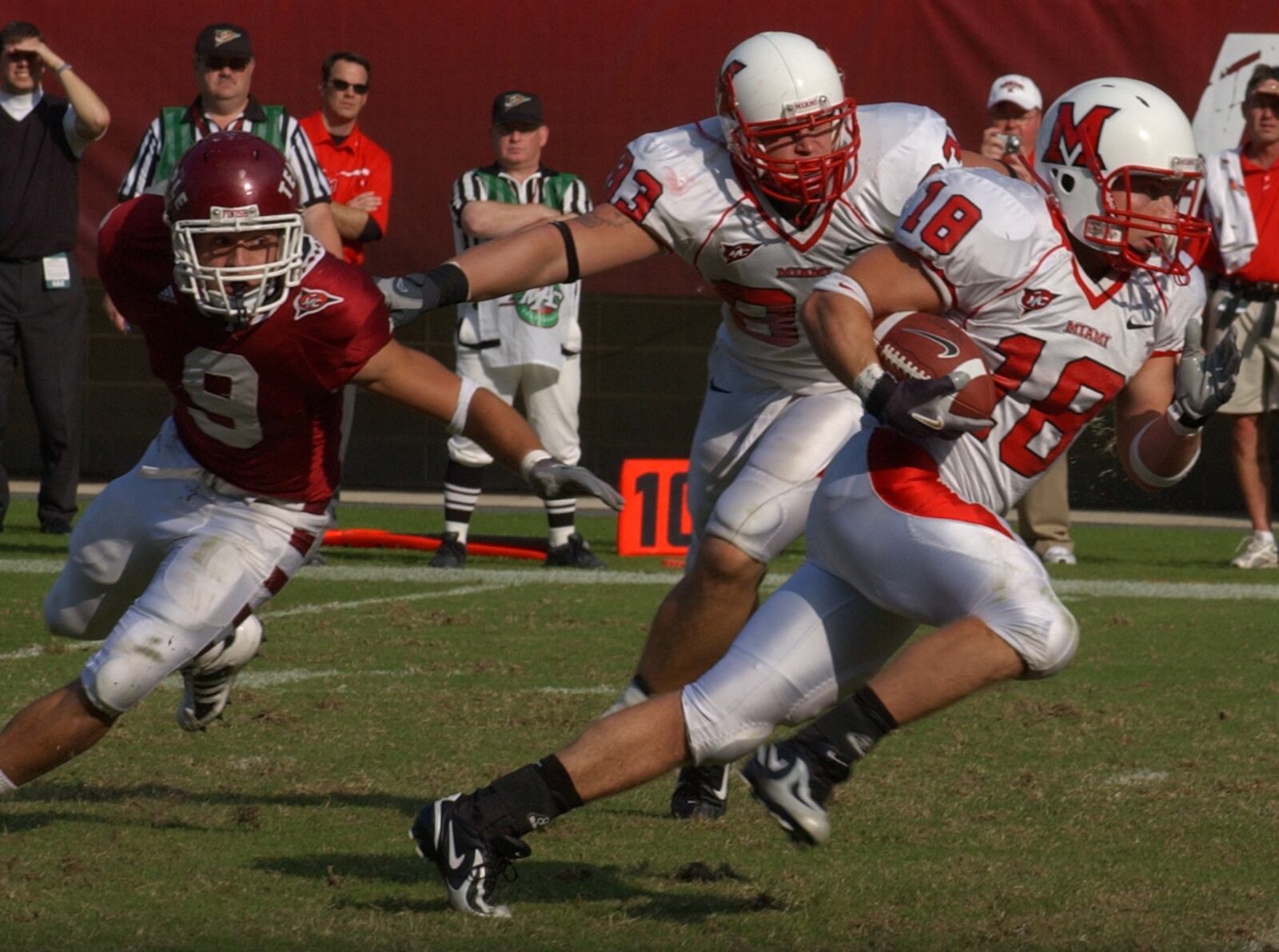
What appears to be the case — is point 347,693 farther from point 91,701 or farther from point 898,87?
point 898,87

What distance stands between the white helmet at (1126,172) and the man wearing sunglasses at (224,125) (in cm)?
383

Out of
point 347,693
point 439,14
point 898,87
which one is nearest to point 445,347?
point 439,14

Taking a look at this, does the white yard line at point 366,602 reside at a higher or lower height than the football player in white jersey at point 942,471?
lower

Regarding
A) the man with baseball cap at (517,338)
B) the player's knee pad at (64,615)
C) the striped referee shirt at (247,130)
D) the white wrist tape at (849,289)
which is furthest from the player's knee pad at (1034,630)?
the man with baseball cap at (517,338)

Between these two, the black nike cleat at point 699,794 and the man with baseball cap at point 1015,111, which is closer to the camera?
the black nike cleat at point 699,794

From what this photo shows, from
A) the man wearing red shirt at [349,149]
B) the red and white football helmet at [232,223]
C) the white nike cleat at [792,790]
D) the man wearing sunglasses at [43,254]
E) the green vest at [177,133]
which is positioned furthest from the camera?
the man wearing sunglasses at [43,254]

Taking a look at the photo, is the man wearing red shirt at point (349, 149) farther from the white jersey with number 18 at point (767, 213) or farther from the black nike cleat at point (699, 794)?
the black nike cleat at point (699, 794)

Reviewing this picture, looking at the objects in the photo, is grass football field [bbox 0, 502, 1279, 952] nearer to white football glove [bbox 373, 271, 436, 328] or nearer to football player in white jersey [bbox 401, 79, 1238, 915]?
football player in white jersey [bbox 401, 79, 1238, 915]

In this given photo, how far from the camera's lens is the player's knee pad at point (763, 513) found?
4367 mm

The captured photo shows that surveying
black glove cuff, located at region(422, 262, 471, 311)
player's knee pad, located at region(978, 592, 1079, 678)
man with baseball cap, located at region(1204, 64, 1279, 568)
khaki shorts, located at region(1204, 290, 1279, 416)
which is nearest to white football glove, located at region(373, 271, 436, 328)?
black glove cuff, located at region(422, 262, 471, 311)

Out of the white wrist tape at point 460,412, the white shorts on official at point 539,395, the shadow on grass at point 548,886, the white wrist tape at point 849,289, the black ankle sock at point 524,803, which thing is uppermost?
the white wrist tape at point 849,289

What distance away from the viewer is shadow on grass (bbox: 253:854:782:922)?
362 centimetres

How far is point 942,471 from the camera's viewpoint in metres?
3.70

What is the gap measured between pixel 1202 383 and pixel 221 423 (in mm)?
1834
